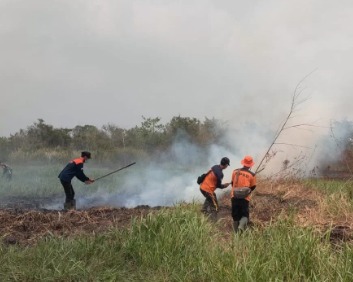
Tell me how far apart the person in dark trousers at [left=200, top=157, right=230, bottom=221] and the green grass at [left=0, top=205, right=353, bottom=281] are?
3056 mm

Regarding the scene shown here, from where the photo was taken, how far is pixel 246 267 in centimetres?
518

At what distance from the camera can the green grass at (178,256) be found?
17.2 ft

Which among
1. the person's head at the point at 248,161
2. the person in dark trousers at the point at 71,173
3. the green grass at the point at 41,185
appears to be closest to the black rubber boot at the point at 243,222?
the person's head at the point at 248,161

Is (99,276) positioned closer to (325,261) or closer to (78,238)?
(78,238)

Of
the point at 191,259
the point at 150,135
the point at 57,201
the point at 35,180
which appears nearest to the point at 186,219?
the point at 191,259

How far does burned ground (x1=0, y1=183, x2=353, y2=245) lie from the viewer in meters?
7.56

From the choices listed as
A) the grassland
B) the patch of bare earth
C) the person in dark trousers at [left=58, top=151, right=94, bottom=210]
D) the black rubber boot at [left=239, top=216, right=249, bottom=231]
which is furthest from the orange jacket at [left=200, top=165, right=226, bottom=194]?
the person in dark trousers at [left=58, top=151, right=94, bottom=210]

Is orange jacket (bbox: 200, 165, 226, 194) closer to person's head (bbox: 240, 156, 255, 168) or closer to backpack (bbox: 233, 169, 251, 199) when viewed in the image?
person's head (bbox: 240, 156, 255, 168)

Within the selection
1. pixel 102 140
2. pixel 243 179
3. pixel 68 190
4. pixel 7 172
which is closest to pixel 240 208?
pixel 243 179

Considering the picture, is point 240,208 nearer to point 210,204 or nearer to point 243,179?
point 243,179

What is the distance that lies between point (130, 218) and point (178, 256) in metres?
2.89

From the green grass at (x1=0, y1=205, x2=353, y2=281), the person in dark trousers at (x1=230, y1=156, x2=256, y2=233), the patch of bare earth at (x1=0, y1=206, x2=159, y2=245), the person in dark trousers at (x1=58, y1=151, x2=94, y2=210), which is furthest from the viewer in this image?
the person in dark trousers at (x1=58, y1=151, x2=94, y2=210)

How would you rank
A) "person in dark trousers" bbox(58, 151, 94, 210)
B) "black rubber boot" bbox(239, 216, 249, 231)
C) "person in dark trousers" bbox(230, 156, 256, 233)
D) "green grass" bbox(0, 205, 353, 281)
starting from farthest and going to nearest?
1. "person in dark trousers" bbox(58, 151, 94, 210)
2. "person in dark trousers" bbox(230, 156, 256, 233)
3. "black rubber boot" bbox(239, 216, 249, 231)
4. "green grass" bbox(0, 205, 353, 281)

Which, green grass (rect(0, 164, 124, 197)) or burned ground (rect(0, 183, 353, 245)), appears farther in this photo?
green grass (rect(0, 164, 124, 197))
